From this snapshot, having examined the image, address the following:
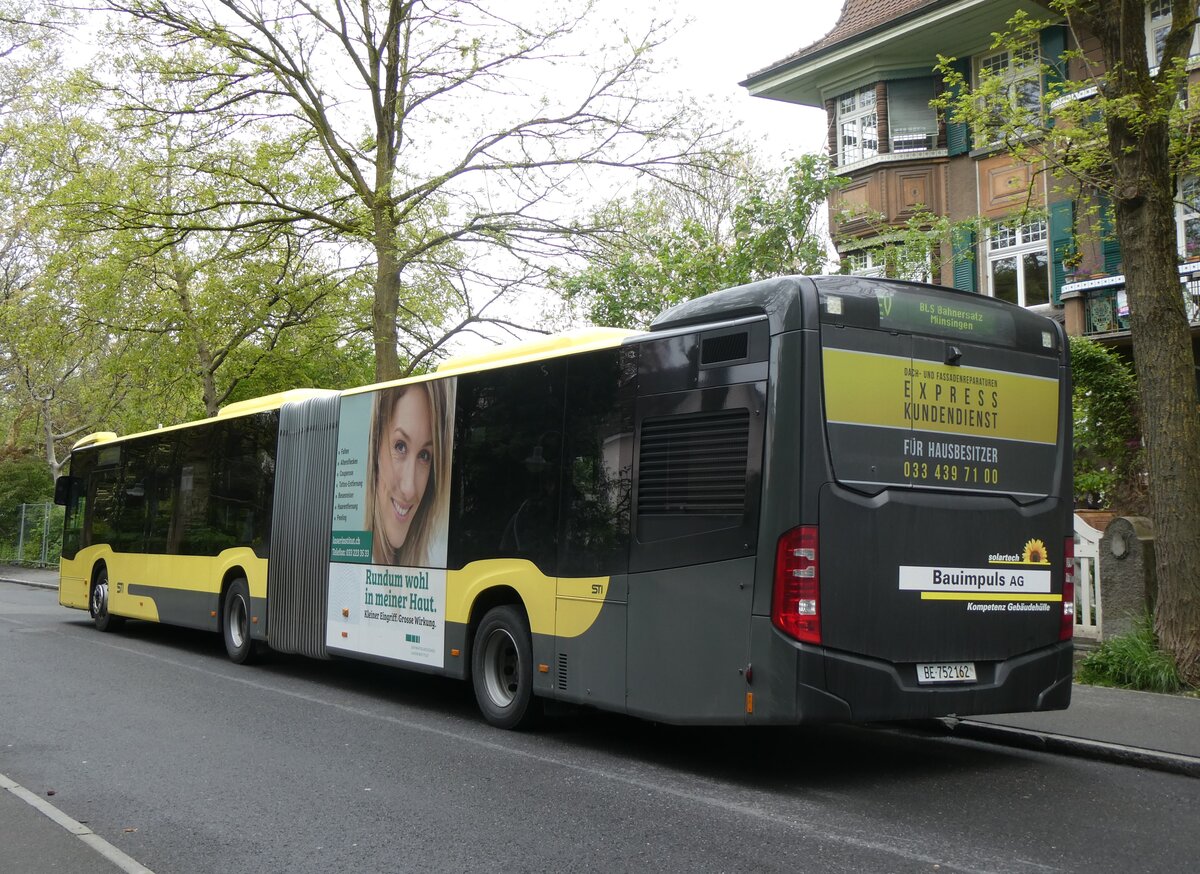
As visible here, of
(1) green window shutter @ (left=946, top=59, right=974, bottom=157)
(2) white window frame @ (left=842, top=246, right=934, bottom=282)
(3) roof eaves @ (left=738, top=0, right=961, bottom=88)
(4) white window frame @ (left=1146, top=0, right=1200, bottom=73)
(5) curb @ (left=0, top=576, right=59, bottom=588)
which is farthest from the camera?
(5) curb @ (left=0, top=576, right=59, bottom=588)

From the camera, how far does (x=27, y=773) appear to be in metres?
7.48

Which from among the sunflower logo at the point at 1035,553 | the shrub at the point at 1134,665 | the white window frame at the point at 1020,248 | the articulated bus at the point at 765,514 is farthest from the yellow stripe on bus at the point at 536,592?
Answer: the white window frame at the point at 1020,248

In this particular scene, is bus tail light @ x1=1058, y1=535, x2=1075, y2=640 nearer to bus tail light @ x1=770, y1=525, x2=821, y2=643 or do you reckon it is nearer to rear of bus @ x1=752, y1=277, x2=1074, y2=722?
rear of bus @ x1=752, y1=277, x2=1074, y2=722

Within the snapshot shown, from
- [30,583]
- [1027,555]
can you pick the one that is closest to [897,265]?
[1027,555]

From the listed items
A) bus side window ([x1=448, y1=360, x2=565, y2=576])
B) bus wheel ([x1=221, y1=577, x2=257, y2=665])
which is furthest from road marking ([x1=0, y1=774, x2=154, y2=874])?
bus wheel ([x1=221, y1=577, x2=257, y2=665])

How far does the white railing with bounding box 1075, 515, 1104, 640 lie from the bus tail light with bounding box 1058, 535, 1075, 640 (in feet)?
14.0

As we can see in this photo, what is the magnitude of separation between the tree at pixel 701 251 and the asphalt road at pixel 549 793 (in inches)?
304

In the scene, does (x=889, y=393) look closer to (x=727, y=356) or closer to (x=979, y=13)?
(x=727, y=356)

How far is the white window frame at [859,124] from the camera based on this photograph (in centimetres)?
2459

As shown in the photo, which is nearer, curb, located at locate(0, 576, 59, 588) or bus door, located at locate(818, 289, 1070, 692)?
bus door, located at locate(818, 289, 1070, 692)

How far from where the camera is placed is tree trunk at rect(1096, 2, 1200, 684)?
10.3 metres

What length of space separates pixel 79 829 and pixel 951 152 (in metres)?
22.0

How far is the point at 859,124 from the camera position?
25.1m

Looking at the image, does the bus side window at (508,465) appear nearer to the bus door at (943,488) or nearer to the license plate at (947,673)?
the bus door at (943,488)
